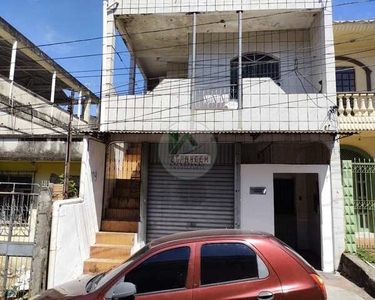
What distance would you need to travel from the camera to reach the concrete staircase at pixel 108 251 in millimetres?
7273

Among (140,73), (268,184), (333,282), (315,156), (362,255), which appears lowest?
(333,282)

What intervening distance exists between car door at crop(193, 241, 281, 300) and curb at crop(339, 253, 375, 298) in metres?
4.00

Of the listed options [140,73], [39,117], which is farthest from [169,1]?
[39,117]

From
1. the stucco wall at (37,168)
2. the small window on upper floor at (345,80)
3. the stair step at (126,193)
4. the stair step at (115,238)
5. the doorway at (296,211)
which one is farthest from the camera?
the small window on upper floor at (345,80)

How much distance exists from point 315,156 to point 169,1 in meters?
6.40

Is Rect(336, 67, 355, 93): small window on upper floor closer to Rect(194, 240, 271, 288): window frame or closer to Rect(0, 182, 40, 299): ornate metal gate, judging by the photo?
Rect(194, 240, 271, 288): window frame

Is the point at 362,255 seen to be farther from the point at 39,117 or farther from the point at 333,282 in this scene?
the point at 39,117

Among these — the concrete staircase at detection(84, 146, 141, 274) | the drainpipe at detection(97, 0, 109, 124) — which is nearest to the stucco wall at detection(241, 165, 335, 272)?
the concrete staircase at detection(84, 146, 141, 274)

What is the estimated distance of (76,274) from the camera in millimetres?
6895

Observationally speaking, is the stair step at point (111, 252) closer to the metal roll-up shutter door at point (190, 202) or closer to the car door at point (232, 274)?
the metal roll-up shutter door at point (190, 202)

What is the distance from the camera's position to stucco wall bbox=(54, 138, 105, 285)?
632cm

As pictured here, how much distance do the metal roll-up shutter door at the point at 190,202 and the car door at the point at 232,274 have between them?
541cm

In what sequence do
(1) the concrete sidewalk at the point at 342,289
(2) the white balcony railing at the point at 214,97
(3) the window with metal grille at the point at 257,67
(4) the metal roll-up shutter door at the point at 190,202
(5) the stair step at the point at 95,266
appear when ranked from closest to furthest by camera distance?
(1) the concrete sidewalk at the point at 342,289 → (5) the stair step at the point at 95,266 → (4) the metal roll-up shutter door at the point at 190,202 → (2) the white balcony railing at the point at 214,97 → (3) the window with metal grille at the point at 257,67

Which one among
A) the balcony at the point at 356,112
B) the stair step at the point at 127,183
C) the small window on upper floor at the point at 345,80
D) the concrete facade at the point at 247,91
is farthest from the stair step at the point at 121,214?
the small window on upper floor at the point at 345,80
